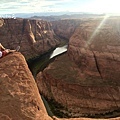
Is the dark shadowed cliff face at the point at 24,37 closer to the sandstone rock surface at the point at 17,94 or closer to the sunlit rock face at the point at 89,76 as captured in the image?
the sunlit rock face at the point at 89,76

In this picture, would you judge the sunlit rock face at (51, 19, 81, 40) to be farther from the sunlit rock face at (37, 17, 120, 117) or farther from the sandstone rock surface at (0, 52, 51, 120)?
the sandstone rock surface at (0, 52, 51, 120)

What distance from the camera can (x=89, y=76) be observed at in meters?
45.8

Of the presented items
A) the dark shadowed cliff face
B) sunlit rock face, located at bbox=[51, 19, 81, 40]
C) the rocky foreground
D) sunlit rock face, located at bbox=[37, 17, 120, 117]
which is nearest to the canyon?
sunlit rock face, located at bbox=[37, 17, 120, 117]

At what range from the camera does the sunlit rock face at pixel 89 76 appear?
3878 cm

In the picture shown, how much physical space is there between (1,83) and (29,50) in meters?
69.3

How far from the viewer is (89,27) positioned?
57281 mm

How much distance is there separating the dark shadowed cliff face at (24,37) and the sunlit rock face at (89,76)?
2658cm

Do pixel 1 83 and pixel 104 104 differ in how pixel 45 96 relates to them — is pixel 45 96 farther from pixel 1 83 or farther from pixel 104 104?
pixel 1 83

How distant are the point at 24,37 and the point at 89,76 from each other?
42816 mm

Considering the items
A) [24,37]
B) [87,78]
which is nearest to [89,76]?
[87,78]

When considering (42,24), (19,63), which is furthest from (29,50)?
(19,63)

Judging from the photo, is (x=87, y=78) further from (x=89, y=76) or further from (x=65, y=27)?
(x=65, y=27)

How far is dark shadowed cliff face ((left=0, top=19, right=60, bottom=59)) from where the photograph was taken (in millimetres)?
79438

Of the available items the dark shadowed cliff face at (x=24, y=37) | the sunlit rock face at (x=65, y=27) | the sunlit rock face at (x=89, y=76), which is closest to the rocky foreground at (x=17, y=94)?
the sunlit rock face at (x=89, y=76)
